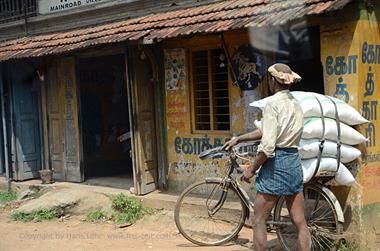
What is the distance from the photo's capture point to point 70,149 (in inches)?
408

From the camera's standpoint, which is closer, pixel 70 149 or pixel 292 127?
pixel 292 127

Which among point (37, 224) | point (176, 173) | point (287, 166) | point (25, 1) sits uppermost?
point (25, 1)

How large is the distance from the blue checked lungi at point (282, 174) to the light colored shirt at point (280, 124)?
0.09m

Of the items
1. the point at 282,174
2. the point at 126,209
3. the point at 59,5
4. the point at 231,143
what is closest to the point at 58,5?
the point at 59,5

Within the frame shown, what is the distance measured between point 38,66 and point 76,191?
10.0ft

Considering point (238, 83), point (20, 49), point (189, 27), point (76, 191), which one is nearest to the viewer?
point (189, 27)

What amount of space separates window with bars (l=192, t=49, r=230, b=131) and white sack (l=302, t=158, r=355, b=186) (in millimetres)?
2709

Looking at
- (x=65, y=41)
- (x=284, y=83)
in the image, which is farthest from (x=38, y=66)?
(x=284, y=83)

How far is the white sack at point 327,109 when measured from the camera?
17.4ft

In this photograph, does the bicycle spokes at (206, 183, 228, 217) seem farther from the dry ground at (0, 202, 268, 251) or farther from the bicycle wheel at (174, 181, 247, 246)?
the dry ground at (0, 202, 268, 251)

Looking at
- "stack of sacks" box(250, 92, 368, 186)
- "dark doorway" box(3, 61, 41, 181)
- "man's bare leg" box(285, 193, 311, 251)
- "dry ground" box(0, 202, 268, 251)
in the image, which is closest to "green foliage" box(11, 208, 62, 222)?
"dry ground" box(0, 202, 268, 251)

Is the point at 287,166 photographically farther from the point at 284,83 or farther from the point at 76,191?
the point at 76,191

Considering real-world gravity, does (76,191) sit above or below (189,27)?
below

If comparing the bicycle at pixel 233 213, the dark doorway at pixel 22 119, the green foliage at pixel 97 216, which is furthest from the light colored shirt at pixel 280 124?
the dark doorway at pixel 22 119
